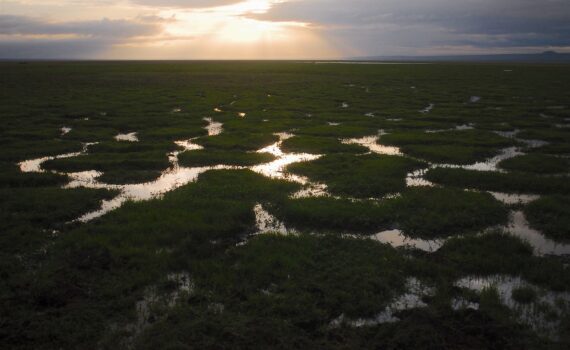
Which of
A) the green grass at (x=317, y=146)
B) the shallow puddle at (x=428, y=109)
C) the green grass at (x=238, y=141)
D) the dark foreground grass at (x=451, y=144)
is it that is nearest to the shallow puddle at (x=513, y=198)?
the dark foreground grass at (x=451, y=144)

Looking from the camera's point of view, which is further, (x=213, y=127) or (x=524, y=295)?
(x=213, y=127)

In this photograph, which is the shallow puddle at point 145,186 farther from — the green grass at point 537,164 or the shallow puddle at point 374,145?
the green grass at point 537,164

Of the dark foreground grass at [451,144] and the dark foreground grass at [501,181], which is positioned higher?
the dark foreground grass at [451,144]

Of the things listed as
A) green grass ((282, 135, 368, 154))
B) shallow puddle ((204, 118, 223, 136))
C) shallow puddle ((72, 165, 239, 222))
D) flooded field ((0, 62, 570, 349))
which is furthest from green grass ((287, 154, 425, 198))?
shallow puddle ((204, 118, 223, 136))

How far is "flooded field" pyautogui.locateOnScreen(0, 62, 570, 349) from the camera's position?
6.68m

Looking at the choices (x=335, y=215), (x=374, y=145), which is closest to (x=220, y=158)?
(x=374, y=145)

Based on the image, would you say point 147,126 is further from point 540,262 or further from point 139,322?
point 540,262

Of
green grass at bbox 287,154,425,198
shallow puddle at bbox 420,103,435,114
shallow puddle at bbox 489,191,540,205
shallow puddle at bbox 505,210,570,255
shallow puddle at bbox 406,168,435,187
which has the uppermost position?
shallow puddle at bbox 420,103,435,114

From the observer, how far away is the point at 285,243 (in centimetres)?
983

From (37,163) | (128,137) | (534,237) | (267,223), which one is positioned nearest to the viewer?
(534,237)

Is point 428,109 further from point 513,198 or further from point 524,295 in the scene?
point 524,295

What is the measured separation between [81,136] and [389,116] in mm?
22557

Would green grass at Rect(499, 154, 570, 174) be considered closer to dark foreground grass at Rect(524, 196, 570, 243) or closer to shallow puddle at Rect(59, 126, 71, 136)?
dark foreground grass at Rect(524, 196, 570, 243)

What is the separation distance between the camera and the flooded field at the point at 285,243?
6.68 metres
